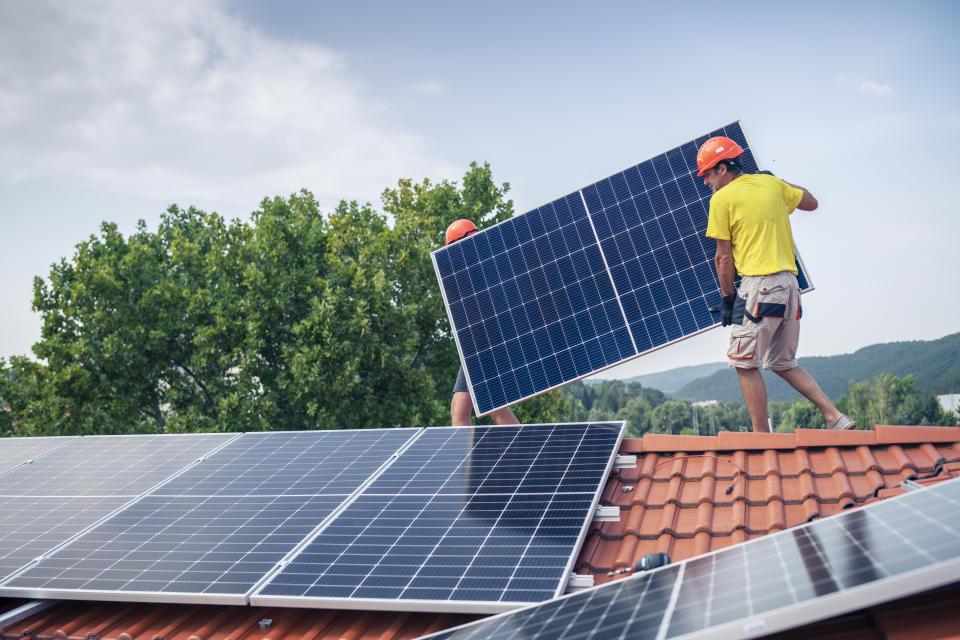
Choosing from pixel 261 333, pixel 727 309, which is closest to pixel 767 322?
pixel 727 309

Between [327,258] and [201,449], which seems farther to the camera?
[327,258]

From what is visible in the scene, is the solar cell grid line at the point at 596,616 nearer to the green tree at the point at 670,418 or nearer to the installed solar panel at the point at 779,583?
the installed solar panel at the point at 779,583

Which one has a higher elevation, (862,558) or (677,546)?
(862,558)

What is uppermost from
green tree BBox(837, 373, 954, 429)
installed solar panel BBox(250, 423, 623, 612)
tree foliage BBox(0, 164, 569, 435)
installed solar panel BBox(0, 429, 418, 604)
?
tree foliage BBox(0, 164, 569, 435)

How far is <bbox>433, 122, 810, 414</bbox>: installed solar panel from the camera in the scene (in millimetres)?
10023

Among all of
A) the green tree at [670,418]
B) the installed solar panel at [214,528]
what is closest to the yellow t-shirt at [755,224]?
the installed solar panel at [214,528]

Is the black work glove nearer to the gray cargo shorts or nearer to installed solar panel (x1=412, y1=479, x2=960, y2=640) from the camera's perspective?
the gray cargo shorts

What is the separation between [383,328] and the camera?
30500 millimetres

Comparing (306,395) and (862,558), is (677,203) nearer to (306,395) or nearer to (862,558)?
→ (862,558)

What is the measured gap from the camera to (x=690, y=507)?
5863mm

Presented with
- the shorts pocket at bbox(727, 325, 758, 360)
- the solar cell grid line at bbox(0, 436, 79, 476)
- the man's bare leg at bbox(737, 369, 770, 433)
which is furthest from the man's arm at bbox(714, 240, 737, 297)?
the solar cell grid line at bbox(0, 436, 79, 476)

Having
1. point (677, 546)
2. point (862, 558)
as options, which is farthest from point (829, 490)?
point (862, 558)

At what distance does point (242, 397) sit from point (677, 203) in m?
23.3

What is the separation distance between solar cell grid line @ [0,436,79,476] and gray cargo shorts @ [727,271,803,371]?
8581mm
